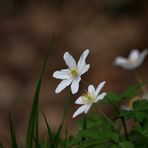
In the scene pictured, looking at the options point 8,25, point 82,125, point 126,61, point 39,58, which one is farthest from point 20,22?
point 82,125

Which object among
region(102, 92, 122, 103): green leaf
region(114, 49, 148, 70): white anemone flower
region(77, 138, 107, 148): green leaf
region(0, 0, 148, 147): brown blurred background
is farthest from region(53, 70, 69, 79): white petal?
region(0, 0, 148, 147): brown blurred background

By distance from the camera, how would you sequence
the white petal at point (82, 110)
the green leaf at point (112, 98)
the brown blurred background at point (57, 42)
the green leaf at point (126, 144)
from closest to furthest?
the green leaf at point (126, 144) < the white petal at point (82, 110) < the green leaf at point (112, 98) < the brown blurred background at point (57, 42)

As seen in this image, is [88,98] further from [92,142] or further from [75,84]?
[92,142]

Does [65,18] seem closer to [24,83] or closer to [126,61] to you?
[24,83]

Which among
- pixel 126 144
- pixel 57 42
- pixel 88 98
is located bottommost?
pixel 126 144

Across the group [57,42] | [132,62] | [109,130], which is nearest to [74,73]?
[109,130]

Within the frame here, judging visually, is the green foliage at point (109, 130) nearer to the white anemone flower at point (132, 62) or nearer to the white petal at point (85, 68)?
the white petal at point (85, 68)

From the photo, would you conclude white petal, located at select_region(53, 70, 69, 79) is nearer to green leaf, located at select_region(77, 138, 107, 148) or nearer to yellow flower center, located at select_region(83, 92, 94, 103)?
yellow flower center, located at select_region(83, 92, 94, 103)

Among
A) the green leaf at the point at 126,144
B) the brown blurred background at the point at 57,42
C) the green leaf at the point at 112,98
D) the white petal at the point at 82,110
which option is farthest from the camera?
the brown blurred background at the point at 57,42

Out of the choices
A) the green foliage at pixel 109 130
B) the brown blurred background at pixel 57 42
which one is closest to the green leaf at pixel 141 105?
the green foliage at pixel 109 130
